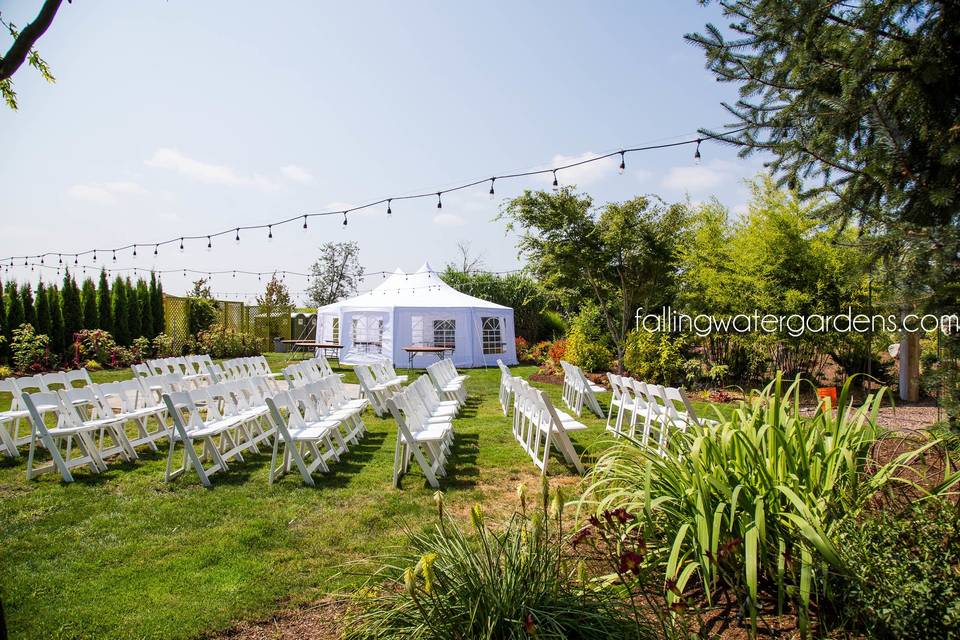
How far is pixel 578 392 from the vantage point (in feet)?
30.0

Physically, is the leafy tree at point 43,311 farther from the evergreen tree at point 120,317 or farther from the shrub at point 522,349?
the shrub at point 522,349

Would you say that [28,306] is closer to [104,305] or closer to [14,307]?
[14,307]

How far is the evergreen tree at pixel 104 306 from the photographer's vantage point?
1720 centimetres

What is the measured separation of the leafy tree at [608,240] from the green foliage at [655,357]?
1081 millimetres

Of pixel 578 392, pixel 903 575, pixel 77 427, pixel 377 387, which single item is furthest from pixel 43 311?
pixel 903 575

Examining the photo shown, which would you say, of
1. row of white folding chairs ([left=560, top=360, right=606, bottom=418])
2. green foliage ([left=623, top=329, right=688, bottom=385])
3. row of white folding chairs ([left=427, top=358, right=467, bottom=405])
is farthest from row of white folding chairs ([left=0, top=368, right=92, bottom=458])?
green foliage ([left=623, top=329, right=688, bottom=385])

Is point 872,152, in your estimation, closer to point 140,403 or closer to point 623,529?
point 623,529

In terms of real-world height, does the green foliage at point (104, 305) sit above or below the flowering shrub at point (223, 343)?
above

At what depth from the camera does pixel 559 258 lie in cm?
1362

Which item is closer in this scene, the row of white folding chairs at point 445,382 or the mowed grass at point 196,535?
the mowed grass at point 196,535

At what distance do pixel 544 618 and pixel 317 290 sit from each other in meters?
35.7

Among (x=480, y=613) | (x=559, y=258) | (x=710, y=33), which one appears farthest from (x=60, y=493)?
(x=559, y=258)

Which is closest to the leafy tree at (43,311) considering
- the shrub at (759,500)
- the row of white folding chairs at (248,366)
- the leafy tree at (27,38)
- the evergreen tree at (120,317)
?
the evergreen tree at (120,317)

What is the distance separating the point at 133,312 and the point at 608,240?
588 inches
